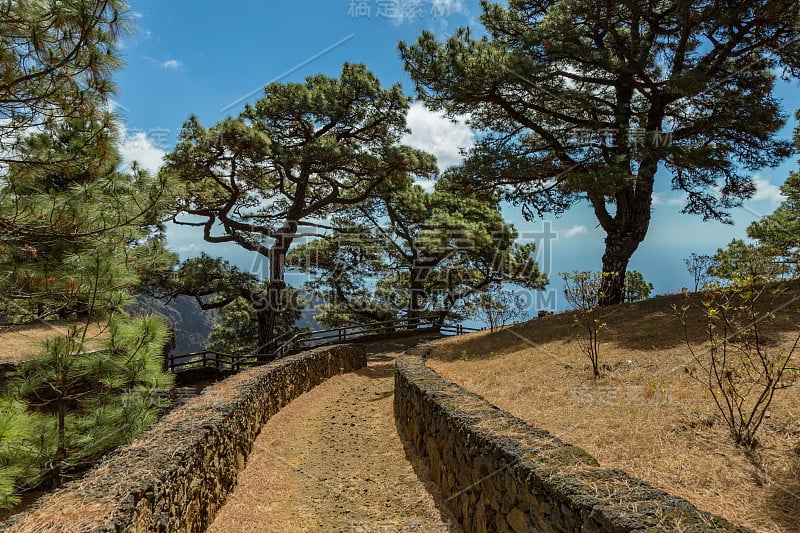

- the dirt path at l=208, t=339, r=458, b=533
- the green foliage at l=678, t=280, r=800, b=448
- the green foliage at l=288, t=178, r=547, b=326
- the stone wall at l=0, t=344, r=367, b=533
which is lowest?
the dirt path at l=208, t=339, r=458, b=533

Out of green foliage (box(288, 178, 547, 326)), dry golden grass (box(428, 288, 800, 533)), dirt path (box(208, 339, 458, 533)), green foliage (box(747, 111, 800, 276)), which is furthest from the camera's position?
green foliage (box(288, 178, 547, 326))

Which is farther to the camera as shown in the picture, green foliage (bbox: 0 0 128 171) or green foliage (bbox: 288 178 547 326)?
green foliage (bbox: 288 178 547 326)

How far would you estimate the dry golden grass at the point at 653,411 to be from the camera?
3385 mm

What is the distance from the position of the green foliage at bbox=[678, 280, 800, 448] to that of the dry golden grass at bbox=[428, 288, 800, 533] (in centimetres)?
13

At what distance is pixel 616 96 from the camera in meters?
13.8

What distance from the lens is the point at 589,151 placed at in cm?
1292

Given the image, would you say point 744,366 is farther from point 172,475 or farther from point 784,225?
point 784,225

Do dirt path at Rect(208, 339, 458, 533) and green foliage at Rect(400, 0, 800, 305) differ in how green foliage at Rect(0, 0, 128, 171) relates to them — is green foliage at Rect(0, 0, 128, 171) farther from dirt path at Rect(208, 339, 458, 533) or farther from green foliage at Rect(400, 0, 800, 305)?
green foliage at Rect(400, 0, 800, 305)

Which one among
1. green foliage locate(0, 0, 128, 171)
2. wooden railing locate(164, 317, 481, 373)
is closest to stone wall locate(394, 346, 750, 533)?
green foliage locate(0, 0, 128, 171)

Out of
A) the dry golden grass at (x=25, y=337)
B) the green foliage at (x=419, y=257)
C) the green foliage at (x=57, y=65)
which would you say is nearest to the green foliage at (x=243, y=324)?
the green foliage at (x=419, y=257)

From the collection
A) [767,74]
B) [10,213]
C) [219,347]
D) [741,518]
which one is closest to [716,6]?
[767,74]

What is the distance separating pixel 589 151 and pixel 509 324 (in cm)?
578

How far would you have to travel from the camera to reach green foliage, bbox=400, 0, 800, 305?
1115cm

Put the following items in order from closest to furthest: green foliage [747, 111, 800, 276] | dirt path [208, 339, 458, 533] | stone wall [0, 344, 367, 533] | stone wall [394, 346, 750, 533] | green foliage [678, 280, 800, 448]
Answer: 1. stone wall [394, 346, 750, 533]
2. stone wall [0, 344, 367, 533]
3. green foliage [678, 280, 800, 448]
4. dirt path [208, 339, 458, 533]
5. green foliage [747, 111, 800, 276]
